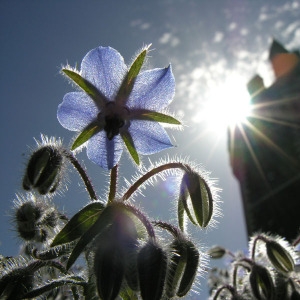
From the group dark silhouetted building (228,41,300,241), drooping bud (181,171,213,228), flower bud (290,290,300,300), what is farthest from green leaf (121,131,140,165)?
dark silhouetted building (228,41,300,241)

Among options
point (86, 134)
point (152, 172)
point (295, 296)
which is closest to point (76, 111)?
point (86, 134)

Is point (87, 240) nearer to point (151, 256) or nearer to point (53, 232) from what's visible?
point (151, 256)

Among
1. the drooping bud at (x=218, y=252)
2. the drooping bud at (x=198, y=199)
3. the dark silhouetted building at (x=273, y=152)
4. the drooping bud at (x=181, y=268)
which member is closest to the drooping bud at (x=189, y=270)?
the drooping bud at (x=181, y=268)

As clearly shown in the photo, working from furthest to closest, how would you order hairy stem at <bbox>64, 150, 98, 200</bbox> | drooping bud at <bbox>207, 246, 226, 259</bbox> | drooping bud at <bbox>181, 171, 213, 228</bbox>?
drooping bud at <bbox>207, 246, 226, 259</bbox> < hairy stem at <bbox>64, 150, 98, 200</bbox> < drooping bud at <bbox>181, 171, 213, 228</bbox>

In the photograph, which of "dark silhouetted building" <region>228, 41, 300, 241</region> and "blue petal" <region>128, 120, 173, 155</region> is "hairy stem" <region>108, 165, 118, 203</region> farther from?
"dark silhouetted building" <region>228, 41, 300, 241</region>

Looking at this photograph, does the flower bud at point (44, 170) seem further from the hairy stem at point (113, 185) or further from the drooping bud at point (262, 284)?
the drooping bud at point (262, 284)

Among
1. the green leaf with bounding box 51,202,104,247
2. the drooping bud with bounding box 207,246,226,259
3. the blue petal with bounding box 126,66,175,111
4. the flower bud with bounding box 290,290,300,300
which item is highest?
the drooping bud with bounding box 207,246,226,259

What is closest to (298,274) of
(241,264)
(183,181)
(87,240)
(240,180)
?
(241,264)

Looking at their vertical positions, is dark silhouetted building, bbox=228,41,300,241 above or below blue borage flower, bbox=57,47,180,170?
above
